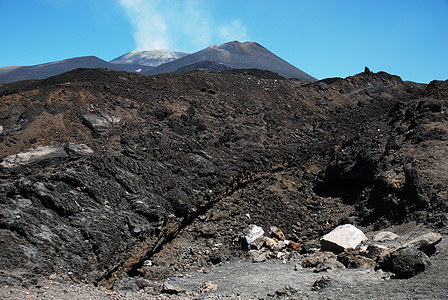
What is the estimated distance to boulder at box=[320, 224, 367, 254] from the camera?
7.43 m

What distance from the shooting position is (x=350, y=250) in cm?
711

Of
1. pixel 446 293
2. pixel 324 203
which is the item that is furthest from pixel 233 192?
pixel 446 293

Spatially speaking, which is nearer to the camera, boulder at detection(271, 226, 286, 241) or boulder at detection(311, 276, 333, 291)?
boulder at detection(311, 276, 333, 291)

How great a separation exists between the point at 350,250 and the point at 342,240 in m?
0.45

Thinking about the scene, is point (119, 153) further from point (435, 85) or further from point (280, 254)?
point (435, 85)

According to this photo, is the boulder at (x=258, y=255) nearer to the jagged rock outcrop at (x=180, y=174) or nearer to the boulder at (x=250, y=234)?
the boulder at (x=250, y=234)

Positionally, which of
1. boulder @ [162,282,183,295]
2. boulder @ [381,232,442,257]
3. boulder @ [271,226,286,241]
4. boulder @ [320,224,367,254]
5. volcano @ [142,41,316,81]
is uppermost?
volcano @ [142,41,316,81]

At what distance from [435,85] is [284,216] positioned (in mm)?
9065

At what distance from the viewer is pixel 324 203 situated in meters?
10.8

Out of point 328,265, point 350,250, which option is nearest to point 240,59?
point 350,250

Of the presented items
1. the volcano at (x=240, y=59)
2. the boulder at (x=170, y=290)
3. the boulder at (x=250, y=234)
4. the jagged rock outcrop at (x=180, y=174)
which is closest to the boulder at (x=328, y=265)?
the boulder at (x=250, y=234)

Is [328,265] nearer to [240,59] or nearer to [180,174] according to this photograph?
[180,174]

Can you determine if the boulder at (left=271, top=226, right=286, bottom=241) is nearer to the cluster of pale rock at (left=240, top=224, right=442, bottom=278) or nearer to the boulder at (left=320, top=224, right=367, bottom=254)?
the cluster of pale rock at (left=240, top=224, right=442, bottom=278)

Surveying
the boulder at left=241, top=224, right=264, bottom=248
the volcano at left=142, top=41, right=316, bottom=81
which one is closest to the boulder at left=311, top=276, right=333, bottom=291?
the boulder at left=241, top=224, right=264, bottom=248
